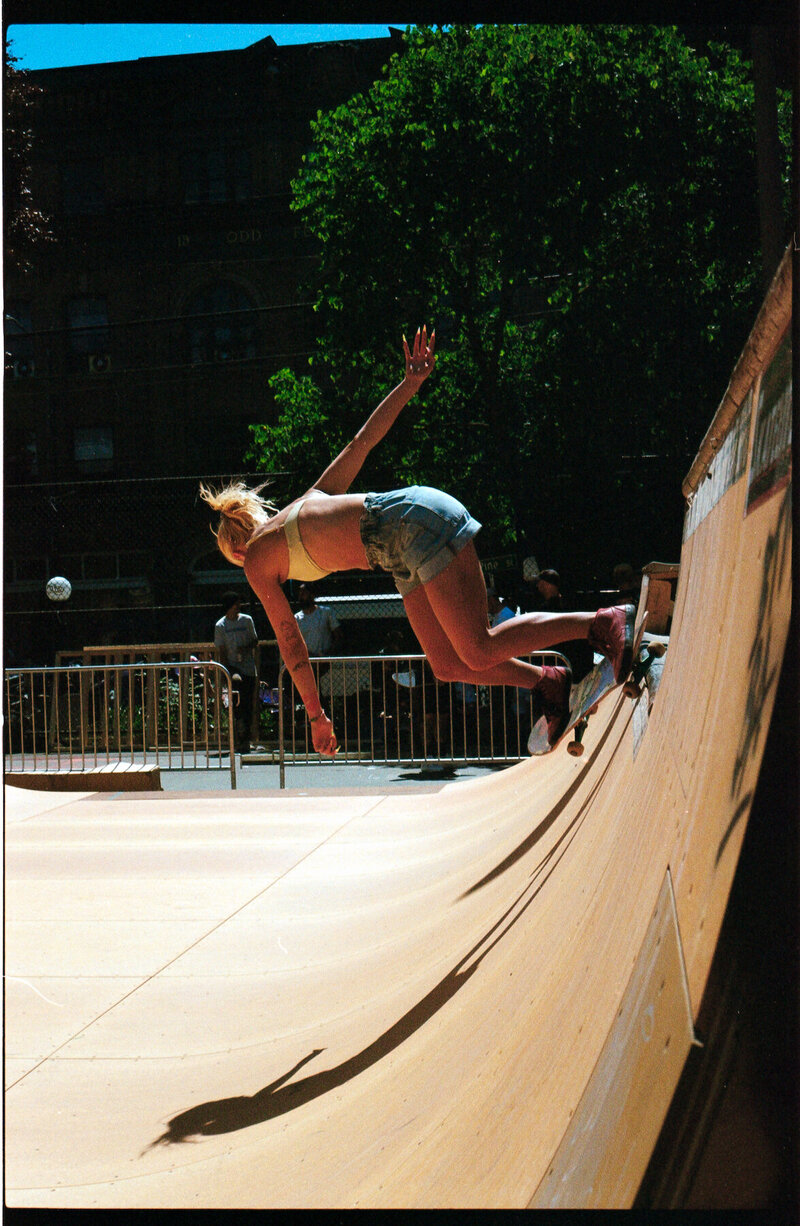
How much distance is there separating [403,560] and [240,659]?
7812 millimetres

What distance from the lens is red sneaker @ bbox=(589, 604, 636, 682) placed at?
3.82 metres

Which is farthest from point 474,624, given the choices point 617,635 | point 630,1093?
point 630,1093

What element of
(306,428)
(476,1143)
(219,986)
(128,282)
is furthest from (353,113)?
(476,1143)

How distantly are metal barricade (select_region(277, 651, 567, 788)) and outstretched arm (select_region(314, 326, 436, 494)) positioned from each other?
558cm

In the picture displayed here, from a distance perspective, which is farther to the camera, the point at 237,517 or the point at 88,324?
the point at 88,324

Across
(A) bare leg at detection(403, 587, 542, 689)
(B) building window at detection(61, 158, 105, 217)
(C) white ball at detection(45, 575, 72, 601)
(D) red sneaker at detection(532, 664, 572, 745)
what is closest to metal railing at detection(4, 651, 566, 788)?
(D) red sneaker at detection(532, 664, 572, 745)

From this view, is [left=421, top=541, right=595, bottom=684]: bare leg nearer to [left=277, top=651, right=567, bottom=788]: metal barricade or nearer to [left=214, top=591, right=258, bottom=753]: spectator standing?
[left=277, top=651, right=567, bottom=788]: metal barricade

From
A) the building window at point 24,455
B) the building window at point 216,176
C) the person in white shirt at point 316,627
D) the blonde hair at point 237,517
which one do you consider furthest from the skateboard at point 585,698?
the building window at point 24,455

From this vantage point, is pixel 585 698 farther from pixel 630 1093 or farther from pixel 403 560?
pixel 630 1093

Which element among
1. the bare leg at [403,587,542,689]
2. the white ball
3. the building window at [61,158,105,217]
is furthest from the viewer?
the building window at [61,158,105,217]

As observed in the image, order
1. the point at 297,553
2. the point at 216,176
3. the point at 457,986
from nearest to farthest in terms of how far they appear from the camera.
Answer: the point at 457,986
the point at 297,553
the point at 216,176

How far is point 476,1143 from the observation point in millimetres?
1844

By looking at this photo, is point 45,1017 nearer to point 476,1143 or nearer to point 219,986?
point 219,986

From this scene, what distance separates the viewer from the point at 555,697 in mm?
4238
